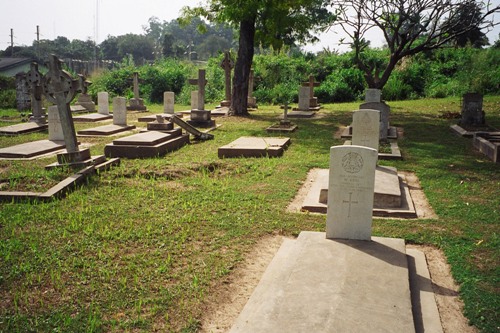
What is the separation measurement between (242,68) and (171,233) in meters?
14.7

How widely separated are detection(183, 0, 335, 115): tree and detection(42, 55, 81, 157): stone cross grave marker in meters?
9.72

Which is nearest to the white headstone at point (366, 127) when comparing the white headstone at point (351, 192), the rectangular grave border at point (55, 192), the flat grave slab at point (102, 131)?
the white headstone at point (351, 192)

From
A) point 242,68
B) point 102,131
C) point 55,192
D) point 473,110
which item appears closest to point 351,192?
point 55,192

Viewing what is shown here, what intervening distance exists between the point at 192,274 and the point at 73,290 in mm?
1119

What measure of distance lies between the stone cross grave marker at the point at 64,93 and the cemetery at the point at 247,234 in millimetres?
29

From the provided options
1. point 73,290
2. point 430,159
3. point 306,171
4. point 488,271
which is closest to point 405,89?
point 430,159

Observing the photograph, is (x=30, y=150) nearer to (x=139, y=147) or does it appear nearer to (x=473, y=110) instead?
(x=139, y=147)

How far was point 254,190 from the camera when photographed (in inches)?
324

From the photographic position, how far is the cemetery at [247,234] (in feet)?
13.2

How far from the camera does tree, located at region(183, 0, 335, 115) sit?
59.6 ft

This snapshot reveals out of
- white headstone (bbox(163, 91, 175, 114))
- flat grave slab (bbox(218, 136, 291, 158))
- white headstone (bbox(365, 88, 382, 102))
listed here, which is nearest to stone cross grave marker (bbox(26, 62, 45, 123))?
white headstone (bbox(163, 91, 175, 114))

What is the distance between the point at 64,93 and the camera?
30.7 ft

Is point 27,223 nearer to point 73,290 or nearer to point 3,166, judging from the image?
point 73,290

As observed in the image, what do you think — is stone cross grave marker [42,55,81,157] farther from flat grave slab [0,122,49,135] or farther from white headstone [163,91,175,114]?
white headstone [163,91,175,114]
